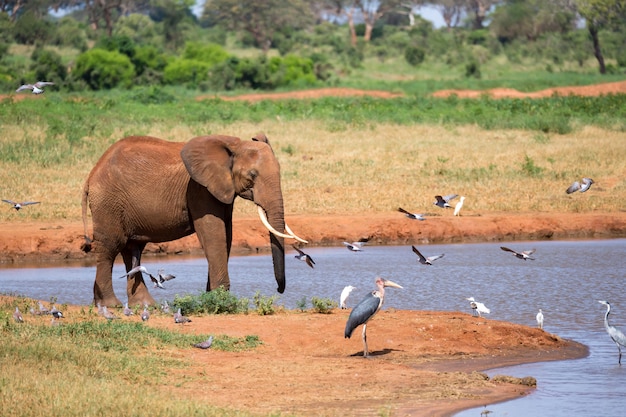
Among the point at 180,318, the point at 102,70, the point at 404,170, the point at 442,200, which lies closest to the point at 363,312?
the point at 180,318

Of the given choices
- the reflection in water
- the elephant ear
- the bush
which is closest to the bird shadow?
the reflection in water

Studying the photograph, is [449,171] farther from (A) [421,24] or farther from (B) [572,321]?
(A) [421,24]

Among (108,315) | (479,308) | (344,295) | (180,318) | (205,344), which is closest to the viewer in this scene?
(205,344)

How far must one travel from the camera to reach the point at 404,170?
2347cm

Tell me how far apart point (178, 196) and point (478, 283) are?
466 cm

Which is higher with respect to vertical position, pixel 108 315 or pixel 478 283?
pixel 108 315

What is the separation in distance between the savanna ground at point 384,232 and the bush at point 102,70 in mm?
14438

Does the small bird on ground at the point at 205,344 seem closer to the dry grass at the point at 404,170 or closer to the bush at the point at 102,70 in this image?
the dry grass at the point at 404,170

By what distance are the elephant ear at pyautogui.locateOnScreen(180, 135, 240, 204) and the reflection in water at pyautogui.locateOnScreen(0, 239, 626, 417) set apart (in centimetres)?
192

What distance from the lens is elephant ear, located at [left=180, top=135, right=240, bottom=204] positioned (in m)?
12.1

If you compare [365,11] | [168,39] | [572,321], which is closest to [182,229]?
[572,321]

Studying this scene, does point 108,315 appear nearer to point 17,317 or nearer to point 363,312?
point 17,317

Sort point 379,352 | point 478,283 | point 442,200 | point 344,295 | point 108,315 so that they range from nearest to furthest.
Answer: point 379,352 → point 108,315 → point 344,295 → point 442,200 → point 478,283

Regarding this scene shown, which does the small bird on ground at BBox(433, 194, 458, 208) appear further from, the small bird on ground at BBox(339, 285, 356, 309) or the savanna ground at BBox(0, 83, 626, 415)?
the savanna ground at BBox(0, 83, 626, 415)
